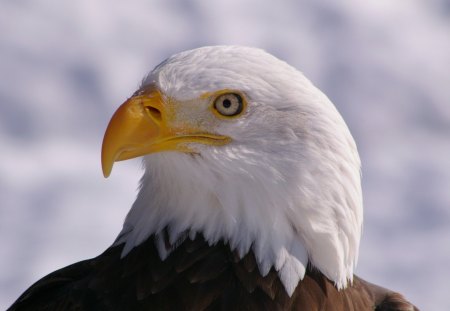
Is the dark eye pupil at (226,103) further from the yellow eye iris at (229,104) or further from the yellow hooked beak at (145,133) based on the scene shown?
the yellow hooked beak at (145,133)

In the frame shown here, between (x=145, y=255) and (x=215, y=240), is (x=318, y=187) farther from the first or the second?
(x=145, y=255)

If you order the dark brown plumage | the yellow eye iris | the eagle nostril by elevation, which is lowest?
the dark brown plumage

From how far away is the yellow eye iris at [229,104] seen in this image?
11.5 ft

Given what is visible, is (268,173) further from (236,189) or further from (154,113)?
(154,113)

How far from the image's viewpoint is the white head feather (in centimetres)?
350

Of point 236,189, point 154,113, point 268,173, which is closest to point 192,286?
point 236,189

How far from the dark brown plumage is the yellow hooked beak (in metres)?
0.39

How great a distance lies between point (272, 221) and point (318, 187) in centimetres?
23

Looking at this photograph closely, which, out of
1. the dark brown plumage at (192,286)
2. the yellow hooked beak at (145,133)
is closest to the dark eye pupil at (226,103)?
the yellow hooked beak at (145,133)

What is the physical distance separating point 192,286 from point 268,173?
0.53 m

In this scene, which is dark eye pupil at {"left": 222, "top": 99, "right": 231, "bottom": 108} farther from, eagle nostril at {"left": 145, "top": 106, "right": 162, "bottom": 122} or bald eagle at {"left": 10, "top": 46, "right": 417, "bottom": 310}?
eagle nostril at {"left": 145, "top": 106, "right": 162, "bottom": 122}

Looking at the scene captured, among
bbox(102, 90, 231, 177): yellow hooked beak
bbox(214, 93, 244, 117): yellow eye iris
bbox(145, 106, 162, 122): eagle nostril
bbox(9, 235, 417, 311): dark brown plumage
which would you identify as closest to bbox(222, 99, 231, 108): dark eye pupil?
bbox(214, 93, 244, 117): yellow eye iris

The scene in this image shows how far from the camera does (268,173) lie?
11.4 ft

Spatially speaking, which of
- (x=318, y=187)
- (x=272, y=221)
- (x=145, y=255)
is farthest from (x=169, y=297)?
(x=318, y=187)
